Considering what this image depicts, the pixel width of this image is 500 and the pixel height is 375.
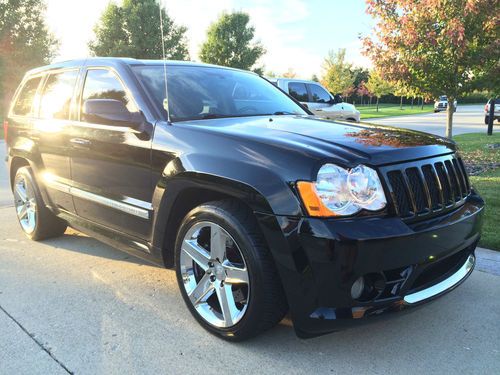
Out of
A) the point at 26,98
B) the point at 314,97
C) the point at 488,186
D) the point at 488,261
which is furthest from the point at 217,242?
the point at 314,97

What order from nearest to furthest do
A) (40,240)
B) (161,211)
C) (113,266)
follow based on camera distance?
(161,211) → (113,266) → (40,240)

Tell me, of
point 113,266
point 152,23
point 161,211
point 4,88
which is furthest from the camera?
point 152,23

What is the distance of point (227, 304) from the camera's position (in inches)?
109

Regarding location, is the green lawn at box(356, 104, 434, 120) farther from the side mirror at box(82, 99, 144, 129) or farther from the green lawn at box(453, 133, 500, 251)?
the side mirror at box(82, 99, 144, 129)

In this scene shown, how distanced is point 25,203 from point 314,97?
9630 millimetres

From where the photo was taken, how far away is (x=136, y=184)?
3262 mm

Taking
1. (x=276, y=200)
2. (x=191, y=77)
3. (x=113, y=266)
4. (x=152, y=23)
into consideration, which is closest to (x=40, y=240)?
(x=113, y=266)

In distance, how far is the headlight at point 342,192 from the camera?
92.0 inches

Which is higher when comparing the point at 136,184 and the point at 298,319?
the point at 136,184

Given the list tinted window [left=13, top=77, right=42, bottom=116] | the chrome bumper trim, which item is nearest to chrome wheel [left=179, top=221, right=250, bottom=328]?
the chrome bumper trim

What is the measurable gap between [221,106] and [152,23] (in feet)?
100

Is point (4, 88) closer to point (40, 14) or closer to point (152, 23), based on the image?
point (40, 14)

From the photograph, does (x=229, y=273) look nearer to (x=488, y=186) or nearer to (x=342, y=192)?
(x=342, y=192)

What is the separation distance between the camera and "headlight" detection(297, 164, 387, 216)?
7.66ft
